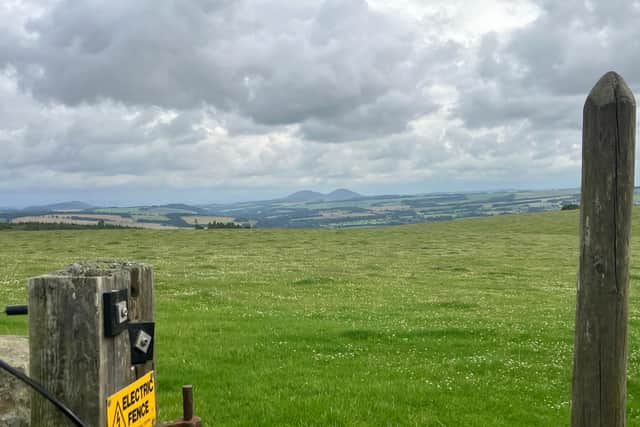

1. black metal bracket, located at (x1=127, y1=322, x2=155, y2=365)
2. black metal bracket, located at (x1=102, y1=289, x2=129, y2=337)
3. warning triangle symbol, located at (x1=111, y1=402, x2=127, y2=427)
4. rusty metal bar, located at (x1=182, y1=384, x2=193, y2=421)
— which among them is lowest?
rusty metal bar, located at (x1=182, y1=384, x2=193, y2=421)

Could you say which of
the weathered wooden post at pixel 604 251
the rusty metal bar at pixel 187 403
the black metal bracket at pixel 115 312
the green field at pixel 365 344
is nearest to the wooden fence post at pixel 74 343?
the black metal bracket at pixel 115 312

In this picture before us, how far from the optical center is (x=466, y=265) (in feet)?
143

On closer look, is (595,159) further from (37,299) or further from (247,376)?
(247,376)

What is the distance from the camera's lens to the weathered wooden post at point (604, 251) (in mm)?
4953

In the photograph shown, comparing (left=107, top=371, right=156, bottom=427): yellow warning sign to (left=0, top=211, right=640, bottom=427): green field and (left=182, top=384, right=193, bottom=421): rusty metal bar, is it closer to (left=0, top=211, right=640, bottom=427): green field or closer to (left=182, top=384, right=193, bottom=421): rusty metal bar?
(left=182, top=384, right=193, bottom=421): rusty metal bar

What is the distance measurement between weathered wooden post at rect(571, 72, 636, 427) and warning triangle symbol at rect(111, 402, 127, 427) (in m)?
3.81

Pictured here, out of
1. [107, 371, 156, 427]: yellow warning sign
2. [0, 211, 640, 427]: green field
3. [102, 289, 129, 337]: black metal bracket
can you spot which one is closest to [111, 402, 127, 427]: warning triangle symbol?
[107, 371, 156, 427]: yellow warning sign

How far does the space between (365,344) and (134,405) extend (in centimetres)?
1177

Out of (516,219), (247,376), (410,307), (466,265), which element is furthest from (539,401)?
(516,219)

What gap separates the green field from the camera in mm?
10125

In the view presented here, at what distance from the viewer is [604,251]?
16.6ft

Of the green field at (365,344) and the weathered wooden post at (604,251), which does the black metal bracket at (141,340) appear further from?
the green field at (365,344)

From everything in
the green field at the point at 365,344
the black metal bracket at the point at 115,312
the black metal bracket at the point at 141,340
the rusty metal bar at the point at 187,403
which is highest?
the black metal bracket at the point at 115,312

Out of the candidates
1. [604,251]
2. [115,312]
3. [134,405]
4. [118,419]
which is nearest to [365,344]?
[604,251]
